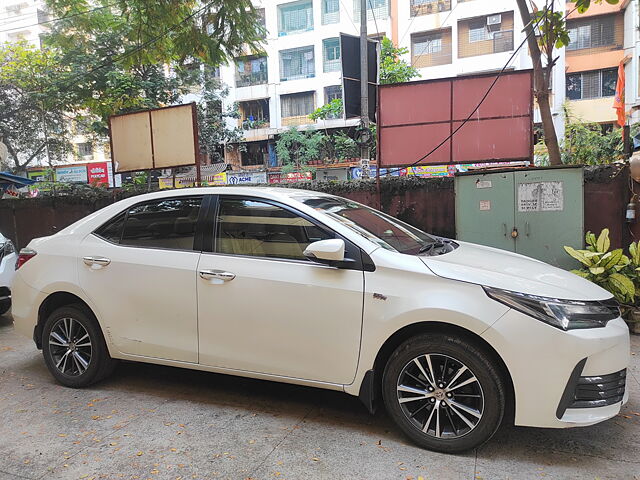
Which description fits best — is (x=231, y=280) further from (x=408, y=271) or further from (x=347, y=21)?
(x=347, y=21)

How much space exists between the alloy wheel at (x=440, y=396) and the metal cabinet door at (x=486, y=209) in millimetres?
3860

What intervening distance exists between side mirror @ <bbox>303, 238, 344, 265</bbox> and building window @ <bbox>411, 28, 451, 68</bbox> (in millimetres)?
25923

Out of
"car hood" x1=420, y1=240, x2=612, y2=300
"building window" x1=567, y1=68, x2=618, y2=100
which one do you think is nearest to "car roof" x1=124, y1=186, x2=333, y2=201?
"car hood" x1=420, y1=240, x2=612, y2=300

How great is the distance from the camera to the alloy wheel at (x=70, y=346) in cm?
376

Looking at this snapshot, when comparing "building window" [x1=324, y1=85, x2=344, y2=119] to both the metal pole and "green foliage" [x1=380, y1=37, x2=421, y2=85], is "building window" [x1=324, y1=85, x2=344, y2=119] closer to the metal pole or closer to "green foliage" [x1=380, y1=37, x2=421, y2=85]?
"green foliage" [x1=380, y1=37, x2=421, y2=85]

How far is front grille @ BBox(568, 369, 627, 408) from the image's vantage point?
2.52 m

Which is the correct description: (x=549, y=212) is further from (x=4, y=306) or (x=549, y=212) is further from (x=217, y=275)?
(x=4, y=306)

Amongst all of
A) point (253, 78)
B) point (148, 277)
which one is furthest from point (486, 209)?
point (253, 78)

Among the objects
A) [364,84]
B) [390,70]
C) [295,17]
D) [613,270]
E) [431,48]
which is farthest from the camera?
[295,17]

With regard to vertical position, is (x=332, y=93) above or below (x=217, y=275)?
above

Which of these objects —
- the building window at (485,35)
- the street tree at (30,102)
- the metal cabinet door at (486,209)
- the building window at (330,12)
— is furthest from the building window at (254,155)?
the metal cabinet door at (486,209)

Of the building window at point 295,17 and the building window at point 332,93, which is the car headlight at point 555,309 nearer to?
the building window at point 332,93

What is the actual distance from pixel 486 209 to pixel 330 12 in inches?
1010

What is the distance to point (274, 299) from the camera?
10.0ft
